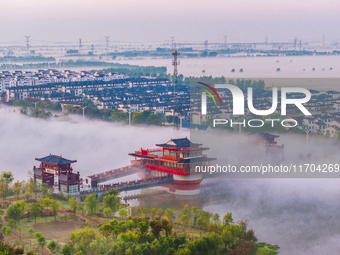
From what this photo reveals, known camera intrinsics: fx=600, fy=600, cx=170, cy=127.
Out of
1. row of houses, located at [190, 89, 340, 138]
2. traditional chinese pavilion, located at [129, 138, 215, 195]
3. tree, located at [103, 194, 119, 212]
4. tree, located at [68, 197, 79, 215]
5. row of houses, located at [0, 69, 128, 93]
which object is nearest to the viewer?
tree, located at [68, 197, 79, 215]

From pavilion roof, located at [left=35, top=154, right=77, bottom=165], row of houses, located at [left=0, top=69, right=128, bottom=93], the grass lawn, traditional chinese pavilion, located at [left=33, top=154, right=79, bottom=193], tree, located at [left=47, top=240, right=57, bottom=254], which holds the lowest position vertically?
the grass lawn

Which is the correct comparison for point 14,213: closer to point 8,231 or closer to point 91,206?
point 8,231

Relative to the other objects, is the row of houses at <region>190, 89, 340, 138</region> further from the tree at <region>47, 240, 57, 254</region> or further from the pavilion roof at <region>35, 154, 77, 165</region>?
the tree at <region>47, 240, 57, 254</region>

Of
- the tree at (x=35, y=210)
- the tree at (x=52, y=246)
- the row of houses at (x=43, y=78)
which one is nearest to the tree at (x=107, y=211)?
the tree at (x=35, y=210)

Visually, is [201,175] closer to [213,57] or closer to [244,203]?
[244,203]

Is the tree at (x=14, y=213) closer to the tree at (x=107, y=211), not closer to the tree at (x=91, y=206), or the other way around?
the tree at (x=91, y=206)

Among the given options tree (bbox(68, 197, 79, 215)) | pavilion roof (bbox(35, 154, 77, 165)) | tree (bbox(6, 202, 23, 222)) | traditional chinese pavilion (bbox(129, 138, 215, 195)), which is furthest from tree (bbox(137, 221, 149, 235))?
traditional chinese pavilion (bbox(129, 138, 215, 195))

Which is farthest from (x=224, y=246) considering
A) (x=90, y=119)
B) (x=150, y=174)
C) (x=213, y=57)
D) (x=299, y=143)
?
(x=213, y=57)
